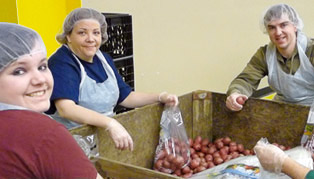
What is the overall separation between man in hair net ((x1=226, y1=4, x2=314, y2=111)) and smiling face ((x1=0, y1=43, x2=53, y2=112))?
4.76ft

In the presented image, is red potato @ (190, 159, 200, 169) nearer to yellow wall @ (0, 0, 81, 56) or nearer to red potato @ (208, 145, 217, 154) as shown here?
red potato @ (208, 145, 217, 154)

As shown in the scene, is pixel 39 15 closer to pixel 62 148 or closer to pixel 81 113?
pixel 81 113

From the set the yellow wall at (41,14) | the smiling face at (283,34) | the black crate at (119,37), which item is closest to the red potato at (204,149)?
the smiling face at (283,34)

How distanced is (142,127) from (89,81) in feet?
1.13

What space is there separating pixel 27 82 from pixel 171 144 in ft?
3.84

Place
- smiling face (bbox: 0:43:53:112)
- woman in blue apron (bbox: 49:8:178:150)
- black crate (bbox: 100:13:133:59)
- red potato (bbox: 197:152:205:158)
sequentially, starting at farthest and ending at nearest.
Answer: black crate (bbox: 100:13:133:59), red potato (bbox: 197:152:205:158), woman in blue apron (bbox: 49:8:178:150), smiling face (bbox: 0:43:53:112)

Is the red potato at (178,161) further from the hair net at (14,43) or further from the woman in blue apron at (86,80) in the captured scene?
the hair net at (14,43)

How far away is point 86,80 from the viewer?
6.88 feet

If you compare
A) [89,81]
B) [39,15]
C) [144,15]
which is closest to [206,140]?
[89,81]

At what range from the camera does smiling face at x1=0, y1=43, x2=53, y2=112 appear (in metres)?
1.14

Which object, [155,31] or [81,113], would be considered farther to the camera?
[155,31]

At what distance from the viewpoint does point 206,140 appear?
2.48 m

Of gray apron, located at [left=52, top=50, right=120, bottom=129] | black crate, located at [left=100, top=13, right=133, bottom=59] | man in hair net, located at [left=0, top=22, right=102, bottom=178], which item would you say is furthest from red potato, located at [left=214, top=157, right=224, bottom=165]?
man in hair net, located at [left=0, top=22, right=102, bottom=178]

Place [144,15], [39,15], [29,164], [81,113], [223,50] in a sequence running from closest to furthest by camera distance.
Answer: [29,164] < [81,113] < [39,15] < [144,15] < [223,50]
